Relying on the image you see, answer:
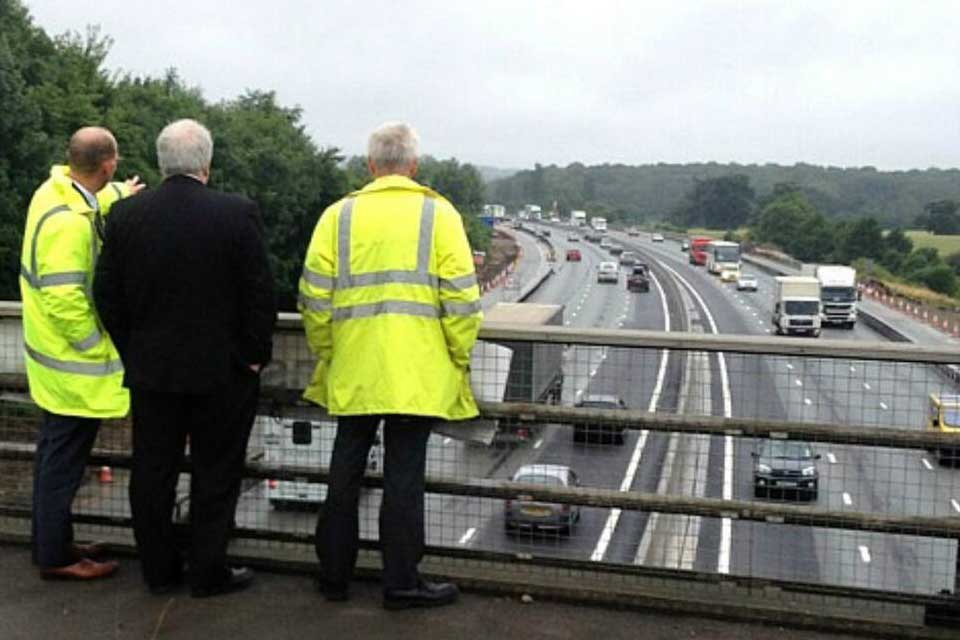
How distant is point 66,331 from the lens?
476 cm

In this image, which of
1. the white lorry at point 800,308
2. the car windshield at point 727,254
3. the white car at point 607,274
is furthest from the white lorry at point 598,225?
the white lorry at point 800,308

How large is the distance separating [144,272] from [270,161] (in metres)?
53.0

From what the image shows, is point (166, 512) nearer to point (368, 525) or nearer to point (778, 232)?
point (368, 525)

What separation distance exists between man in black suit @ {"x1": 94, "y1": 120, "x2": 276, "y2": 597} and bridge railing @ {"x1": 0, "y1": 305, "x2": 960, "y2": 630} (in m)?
0.36

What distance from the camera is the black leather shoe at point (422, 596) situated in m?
4.74

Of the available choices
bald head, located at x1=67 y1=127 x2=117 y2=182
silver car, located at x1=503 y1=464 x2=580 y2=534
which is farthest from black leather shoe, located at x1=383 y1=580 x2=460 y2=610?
bald head, located at x1=67 y1=127 x2=117 y2=182

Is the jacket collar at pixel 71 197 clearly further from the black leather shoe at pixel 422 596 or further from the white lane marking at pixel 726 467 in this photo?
the white lane marking at pixel 726 467

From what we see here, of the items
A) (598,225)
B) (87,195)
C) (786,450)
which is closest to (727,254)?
(598,225)

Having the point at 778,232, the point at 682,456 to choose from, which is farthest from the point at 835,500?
the point at 778,232

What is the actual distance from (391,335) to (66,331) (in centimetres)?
142

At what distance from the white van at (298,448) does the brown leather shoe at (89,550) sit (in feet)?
2.68

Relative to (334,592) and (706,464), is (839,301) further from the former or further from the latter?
(334,592)

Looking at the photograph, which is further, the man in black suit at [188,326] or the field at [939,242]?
the field at [939,242]

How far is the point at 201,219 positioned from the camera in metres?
4.47
